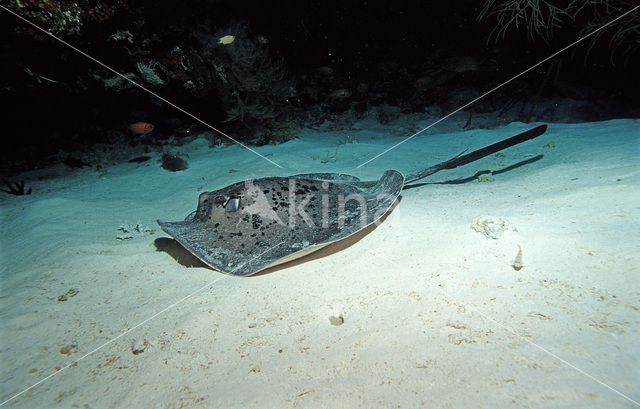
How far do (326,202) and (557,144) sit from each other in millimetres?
5017

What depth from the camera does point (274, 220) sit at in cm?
277

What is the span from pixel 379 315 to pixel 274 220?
148cm

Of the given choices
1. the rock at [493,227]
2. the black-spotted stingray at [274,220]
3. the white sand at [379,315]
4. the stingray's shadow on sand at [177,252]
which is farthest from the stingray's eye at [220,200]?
the rock at [493,227]

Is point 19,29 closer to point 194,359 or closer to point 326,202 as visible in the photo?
point 326,202

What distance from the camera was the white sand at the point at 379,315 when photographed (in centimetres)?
131

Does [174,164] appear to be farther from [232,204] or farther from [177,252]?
[232,204]

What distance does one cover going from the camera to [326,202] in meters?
3.11

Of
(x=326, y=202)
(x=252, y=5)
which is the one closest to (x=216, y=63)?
(x=252, y=5)

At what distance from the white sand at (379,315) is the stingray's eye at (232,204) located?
0.72 m

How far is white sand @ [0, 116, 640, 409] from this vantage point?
1.31m

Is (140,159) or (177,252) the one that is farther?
(140,159)

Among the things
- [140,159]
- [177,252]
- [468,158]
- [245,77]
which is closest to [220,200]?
[177,252]

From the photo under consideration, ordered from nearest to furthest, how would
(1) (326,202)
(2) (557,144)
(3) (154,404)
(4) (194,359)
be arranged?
(3) (154,404) → (4) (194,359) → (1) (326,202) → (2) (557,144)

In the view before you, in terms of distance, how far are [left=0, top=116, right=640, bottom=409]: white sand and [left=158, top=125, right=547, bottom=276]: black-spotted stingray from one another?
0.87ft
